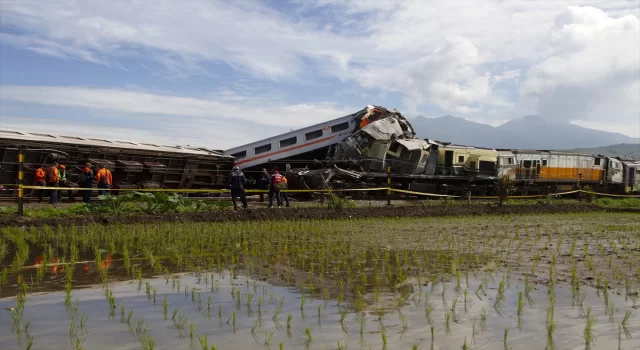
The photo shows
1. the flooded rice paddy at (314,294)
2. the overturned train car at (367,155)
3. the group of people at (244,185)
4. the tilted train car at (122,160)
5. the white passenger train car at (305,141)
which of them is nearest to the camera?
the flooded rice paddy at (314,294)

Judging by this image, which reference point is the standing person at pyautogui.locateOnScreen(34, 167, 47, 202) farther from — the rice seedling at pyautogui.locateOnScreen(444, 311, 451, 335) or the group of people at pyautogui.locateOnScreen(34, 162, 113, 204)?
the rice seedling at pyautogui.locateOnScreen(444, 311, 451, 335)

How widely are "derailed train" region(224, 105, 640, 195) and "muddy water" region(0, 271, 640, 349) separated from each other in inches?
784

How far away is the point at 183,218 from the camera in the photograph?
15.1 meters

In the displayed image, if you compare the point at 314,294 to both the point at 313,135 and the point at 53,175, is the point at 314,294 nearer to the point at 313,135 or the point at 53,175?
the point at 53,175

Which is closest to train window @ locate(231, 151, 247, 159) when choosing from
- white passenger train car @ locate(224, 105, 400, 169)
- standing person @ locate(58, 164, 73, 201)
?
white passenger train car @ locate(224, 105, 400, 169)

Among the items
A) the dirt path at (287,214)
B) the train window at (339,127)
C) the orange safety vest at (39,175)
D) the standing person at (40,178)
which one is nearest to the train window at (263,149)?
the train window at (339,127)

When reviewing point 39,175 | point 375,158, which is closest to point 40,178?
point 39,175

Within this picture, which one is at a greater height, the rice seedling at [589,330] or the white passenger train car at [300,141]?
the white passenger train car at [300,141]

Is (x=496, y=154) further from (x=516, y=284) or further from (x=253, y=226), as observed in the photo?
(x=516, y=284)

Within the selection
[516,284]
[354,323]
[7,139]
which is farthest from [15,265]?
[7,139]

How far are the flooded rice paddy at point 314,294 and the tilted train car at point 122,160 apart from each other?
36.8 feet

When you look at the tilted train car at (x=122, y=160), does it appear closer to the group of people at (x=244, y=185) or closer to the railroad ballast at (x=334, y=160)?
the railroad ballast at (x=334, y=160)

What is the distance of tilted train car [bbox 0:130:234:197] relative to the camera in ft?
68.2

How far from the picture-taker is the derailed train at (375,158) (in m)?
28.2
